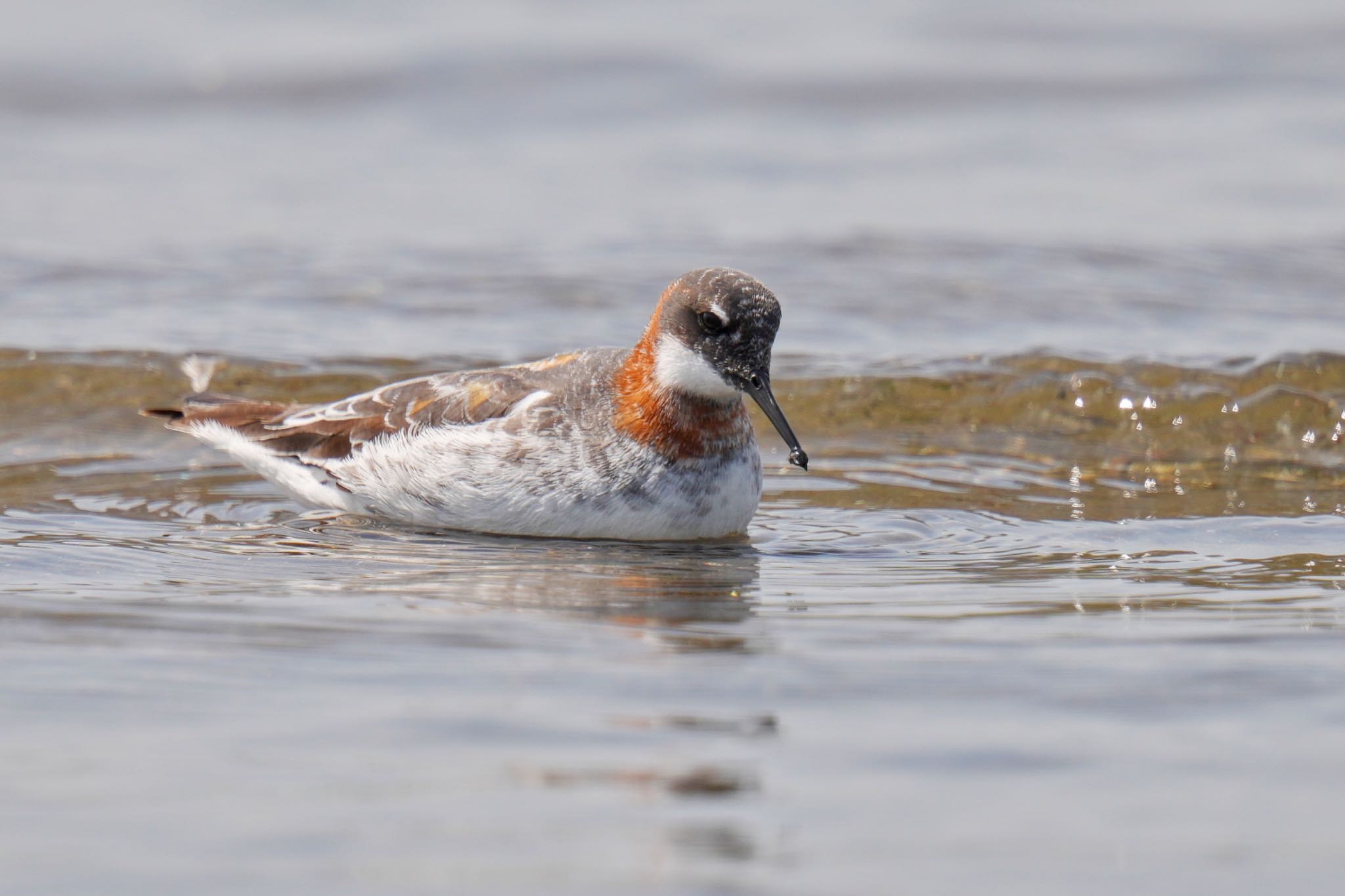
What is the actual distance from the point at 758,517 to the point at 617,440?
1030mm

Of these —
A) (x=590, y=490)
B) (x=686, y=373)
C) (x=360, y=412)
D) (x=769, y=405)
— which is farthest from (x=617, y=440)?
(x=360, y=412)

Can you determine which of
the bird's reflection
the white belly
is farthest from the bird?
the bird's reflection

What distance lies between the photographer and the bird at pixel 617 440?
26.1 ft

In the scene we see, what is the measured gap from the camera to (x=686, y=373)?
317 inches

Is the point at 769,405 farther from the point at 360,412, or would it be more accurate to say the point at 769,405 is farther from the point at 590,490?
the point at 360,412

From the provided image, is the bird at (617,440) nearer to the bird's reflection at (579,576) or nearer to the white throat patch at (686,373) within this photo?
the white throat patch at (686,373)

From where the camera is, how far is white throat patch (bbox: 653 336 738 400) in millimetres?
8016

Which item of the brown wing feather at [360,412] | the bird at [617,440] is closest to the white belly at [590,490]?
the bird at [617,440]

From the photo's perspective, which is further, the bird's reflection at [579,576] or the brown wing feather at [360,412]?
the brown wing feather at [360,412]

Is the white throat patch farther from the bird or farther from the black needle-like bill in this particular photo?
the black needle-like bill

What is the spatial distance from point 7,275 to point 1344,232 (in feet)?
35.8

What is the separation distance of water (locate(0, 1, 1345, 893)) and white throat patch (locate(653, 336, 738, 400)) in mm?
766

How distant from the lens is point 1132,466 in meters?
9.90

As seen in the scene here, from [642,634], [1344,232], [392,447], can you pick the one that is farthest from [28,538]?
[1344,232]
